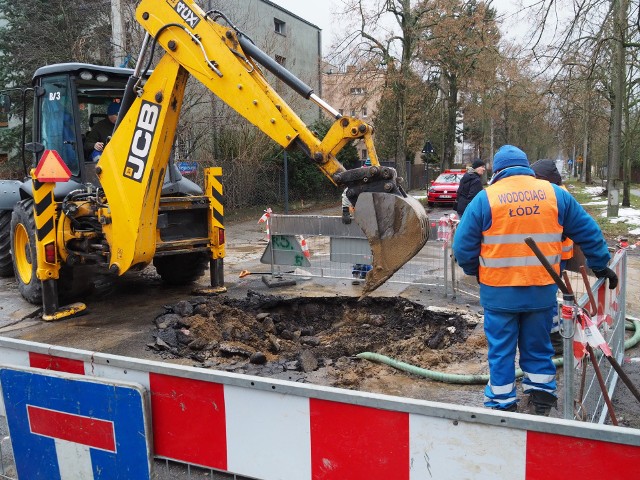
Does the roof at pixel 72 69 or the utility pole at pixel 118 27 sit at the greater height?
the utility pole at pixel 118 27

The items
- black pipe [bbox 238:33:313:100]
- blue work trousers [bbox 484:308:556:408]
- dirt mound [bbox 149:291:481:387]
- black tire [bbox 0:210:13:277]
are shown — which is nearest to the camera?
blue work trousers [bbox 484:308:556:408]

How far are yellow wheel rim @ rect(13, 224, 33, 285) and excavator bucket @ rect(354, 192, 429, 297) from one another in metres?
5.54

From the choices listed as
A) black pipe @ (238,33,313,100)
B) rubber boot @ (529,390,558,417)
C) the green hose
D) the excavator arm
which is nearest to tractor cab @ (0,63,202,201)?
the excavator arm

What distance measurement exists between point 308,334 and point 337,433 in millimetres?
4347

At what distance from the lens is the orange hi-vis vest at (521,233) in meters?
3.39

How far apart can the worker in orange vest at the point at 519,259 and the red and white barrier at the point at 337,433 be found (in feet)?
5.76

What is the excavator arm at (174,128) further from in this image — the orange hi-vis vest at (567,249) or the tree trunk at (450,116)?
the tree trunk at (450,116)

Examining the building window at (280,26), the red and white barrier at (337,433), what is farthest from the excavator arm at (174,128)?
the building window at (280,26)

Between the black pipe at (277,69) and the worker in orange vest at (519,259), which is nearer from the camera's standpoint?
the worker in orange vest at (519,259)

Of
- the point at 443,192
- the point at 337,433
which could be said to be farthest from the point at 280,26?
the point at 337,433

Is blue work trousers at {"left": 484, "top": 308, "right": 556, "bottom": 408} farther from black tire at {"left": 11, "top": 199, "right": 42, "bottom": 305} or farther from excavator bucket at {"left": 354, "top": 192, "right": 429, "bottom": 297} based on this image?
black tire at {"left": 11, "top": 199, "right": 42, "bottom": 305}

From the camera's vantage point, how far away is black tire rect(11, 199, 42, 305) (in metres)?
7.02

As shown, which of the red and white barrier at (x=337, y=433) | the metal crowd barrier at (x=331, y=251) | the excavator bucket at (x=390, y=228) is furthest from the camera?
the metal crowd barrier at (x=331, y=251)

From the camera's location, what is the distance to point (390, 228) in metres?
4.33
